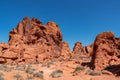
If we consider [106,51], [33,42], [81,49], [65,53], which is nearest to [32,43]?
[33,42]

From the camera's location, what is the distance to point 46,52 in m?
37.1

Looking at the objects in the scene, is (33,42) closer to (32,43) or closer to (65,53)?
(32,43)

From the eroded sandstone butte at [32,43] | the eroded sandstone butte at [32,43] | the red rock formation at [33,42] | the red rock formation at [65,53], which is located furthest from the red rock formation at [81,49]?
the red rock formation at [33,42]

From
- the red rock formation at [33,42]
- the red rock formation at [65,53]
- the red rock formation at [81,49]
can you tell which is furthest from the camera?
the red rock formation at [81,49]

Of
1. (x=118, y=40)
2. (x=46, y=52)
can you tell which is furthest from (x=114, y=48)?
(x=46, y=52)

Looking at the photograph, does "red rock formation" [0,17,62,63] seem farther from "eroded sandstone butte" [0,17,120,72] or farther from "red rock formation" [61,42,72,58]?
"red rock formation" [61,42,72,58]

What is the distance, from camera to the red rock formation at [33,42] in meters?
34.6

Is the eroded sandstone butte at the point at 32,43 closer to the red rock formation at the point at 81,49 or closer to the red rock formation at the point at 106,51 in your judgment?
the red rock formation at the point at 106,51

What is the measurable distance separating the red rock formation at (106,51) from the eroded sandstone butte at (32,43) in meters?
15.7

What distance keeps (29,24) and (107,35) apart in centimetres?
1952

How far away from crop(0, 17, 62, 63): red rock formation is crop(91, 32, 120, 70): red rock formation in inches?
617

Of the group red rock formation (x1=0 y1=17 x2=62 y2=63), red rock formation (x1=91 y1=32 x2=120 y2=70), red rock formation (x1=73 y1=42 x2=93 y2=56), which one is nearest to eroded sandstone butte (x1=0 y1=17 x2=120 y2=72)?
red rock formation (x1=0 y1=17 x2=62 y2=63)

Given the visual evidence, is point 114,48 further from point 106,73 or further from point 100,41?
point 106,73

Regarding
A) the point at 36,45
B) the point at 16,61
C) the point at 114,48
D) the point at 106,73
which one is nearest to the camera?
the point at 106,73
